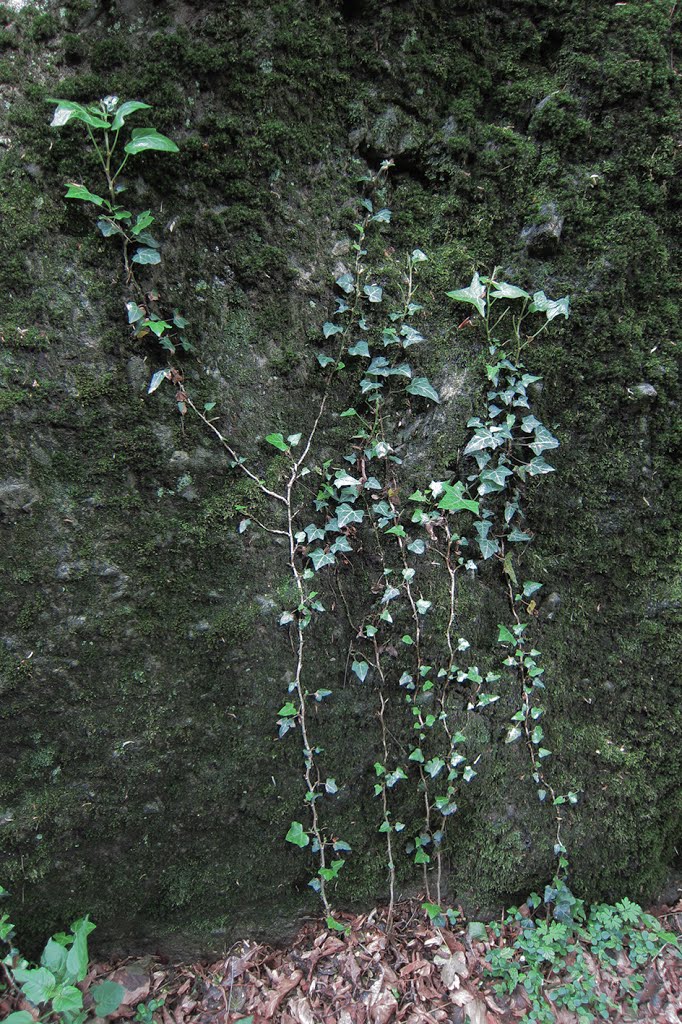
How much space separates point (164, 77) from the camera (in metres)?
1.99

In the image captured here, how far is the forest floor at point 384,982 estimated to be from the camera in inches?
84.2

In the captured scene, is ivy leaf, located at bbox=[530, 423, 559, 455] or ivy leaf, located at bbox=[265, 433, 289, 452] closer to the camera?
ivy leaf, located at bbox=[265, 433, 289, 452]

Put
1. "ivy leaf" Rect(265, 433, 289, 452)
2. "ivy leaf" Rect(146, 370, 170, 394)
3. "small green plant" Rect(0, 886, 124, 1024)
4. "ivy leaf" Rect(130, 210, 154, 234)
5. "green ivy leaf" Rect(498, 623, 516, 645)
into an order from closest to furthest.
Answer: "small green plant" Rect(0, 886, 124, 1024) → "ivy leaf" Rect(130, 210, 154, 234) → "ivy leaf" Rect(146, 370, 170, 394) → "ivy leaf" Rect(265, 433, 289, 452) → "green ivy leaf" Rect(498, 623, 516, 645)

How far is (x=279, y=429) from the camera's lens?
7.45 feet

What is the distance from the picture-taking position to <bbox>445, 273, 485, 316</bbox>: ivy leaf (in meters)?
2.29

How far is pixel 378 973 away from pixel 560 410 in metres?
2.56

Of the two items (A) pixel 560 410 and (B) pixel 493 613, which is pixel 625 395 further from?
(B) pixel 493 613

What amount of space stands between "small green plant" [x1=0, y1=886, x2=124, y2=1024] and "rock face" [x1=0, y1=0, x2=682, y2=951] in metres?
0.09

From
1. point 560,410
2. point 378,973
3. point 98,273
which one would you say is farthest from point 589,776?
point 98,273

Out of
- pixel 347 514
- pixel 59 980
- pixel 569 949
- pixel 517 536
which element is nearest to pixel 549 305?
pixel 517 536

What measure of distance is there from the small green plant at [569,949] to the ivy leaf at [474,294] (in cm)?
263

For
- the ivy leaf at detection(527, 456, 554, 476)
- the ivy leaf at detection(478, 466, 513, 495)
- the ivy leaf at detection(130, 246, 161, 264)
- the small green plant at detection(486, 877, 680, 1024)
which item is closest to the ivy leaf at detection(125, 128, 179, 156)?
the ivy leaf at detection(130, 246, 161, 264)

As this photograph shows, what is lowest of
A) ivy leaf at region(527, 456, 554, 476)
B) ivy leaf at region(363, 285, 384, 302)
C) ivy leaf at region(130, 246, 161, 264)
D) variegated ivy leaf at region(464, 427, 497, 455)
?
ivy leaf at region(527, 456, 554, 476)

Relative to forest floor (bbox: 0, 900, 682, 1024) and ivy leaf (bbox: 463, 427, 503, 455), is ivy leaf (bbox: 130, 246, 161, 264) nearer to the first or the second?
ivy leaf (bbox: 463, 427, 503, 455)
